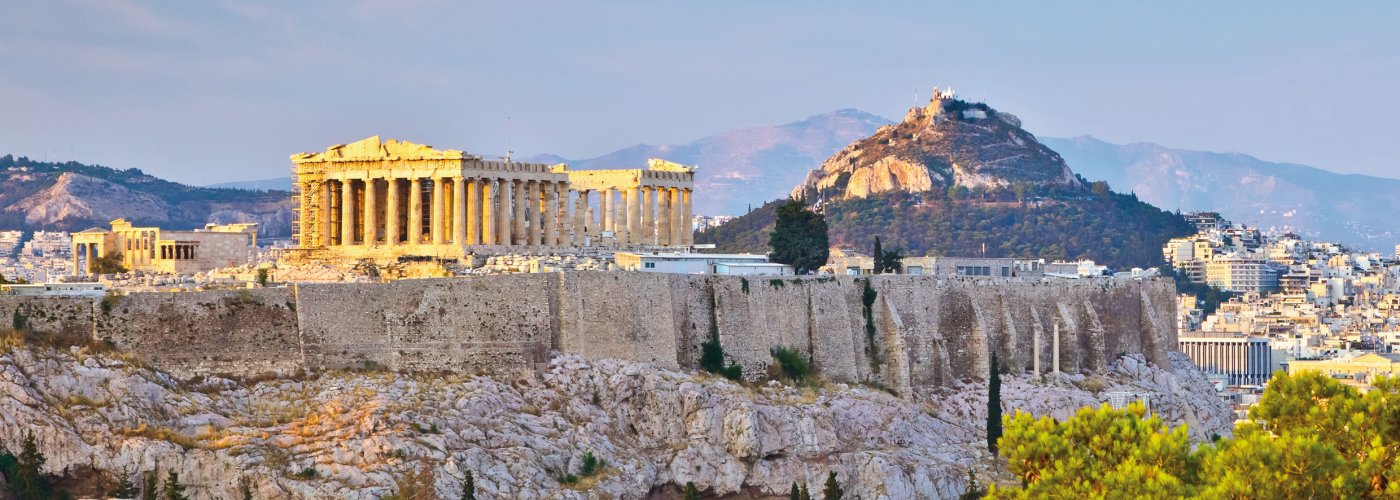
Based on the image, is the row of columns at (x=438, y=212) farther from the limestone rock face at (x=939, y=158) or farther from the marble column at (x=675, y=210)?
the limestone rock face at (x=939, y=158)

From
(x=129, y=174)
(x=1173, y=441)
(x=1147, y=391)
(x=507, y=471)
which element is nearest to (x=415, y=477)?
(x=507, y=471)

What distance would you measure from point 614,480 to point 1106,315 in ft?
105

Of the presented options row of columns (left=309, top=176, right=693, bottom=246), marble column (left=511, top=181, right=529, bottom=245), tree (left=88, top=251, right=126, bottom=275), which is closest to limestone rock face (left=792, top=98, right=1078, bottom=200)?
row of columns (left=309, top=176, right=693, bottom=246)

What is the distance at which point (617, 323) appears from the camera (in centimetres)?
6662

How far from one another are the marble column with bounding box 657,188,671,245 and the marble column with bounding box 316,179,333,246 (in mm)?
13950

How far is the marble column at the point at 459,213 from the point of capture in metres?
75.2

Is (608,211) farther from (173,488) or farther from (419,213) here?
(173,488)

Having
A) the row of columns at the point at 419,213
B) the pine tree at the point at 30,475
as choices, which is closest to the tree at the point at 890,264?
the row of columns at the point at 419,213

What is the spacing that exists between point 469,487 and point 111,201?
335 feet

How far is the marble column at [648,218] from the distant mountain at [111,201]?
2548 inches

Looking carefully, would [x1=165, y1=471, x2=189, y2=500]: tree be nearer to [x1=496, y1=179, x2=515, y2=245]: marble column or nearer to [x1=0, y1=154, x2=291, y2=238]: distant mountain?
[x1=496, y1=179, x2=515, y2=245]: marble column

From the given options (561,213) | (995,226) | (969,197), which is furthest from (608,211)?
(969,197)

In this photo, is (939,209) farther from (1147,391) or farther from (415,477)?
(415,477)

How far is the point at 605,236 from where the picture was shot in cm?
8556
